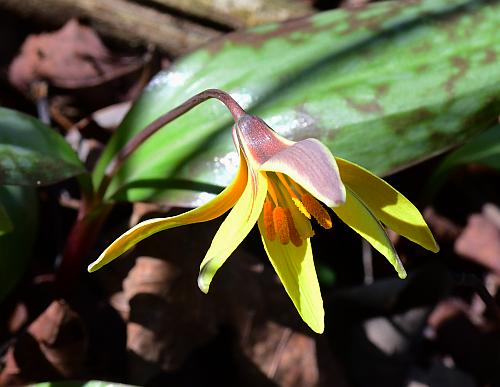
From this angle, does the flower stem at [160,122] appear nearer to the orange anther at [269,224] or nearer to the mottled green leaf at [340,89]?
the mottled green leaf at [340,89]

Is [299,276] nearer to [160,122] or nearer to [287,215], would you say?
[287,215]

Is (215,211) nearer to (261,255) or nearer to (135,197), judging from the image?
(135,197)

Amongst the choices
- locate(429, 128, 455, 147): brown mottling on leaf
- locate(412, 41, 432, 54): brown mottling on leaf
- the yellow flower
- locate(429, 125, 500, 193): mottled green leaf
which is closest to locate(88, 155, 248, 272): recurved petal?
the yellow flower

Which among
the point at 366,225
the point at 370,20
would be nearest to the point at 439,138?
the point at 370,20

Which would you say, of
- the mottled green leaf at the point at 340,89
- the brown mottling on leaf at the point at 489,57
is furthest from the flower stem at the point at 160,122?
the brown mottling on leaf at the point at 489,57

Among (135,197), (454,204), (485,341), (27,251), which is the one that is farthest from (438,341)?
(27,251)

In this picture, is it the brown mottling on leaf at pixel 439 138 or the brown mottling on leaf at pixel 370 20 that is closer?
the brown mottling on leaf at pixel 439 138
